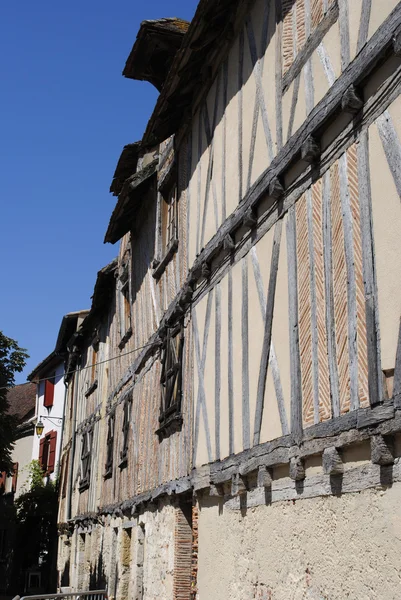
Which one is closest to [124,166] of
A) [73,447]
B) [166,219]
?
[166,219]

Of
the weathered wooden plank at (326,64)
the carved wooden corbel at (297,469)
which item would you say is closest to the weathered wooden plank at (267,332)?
the carved wooden corbel at (297,469)

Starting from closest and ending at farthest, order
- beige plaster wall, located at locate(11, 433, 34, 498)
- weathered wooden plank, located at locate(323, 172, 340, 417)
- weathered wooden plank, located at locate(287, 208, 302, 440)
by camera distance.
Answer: weathered wooden plank, located at locate(323, 172, 340, 417)
weathered wooden plank, located at locate(287, 208, 302, 440)
beige plaster wall, located at locate(11, 433, 34, 498)

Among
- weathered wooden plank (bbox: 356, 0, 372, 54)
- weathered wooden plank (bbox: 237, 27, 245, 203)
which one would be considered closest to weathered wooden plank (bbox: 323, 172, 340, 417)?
weathered wooden plank (bbox: 356, 0, 372, 54)

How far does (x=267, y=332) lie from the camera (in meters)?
5.99

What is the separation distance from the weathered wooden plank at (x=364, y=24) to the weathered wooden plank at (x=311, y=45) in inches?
16.8

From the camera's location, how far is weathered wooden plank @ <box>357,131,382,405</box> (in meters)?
4.28

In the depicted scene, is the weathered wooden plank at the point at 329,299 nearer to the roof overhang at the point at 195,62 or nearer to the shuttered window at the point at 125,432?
the roof overhang at the point at 195,62

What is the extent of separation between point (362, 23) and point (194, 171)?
4.19 m

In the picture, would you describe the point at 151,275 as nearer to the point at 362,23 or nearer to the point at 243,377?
the point at 243,377

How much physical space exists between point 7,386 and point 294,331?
12789 millimetres

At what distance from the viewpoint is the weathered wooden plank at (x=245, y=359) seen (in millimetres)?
6305

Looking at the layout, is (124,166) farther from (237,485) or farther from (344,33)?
(344,33)

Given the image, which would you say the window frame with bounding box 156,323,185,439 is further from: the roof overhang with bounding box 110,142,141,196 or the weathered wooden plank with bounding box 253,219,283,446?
the roof overhang with bounding box 110,142,141,196

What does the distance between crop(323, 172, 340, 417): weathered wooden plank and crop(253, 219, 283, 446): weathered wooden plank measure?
2.86 ft
